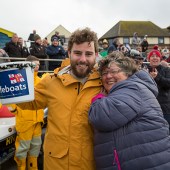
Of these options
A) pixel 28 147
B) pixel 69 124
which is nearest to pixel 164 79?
pixel 28 147

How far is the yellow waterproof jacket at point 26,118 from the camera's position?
167 inches

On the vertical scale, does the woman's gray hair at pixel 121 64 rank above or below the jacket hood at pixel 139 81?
above

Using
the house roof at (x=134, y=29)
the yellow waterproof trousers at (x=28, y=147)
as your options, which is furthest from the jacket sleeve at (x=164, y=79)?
the house roof at (x=134, y=29)

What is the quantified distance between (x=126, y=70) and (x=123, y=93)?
1.04 feet

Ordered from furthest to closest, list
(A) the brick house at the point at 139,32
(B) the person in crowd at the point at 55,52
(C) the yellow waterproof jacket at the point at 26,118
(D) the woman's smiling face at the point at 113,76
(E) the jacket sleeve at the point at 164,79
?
(A) the brick house at the point at 139,32 < (B) the person in crowd at the point at 55,52 < (E) the jacket sleeve at the point at 164,79 < (C) the yellow waterproof jacket at the point at 26,118 < (D) the woman's smiling face at the point at 113,76

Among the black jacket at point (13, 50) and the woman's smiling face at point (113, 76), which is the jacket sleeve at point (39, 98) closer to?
the woman's smiling face at point (113, 76)

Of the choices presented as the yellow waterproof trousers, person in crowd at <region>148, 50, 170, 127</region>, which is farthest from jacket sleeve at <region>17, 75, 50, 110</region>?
person in crowd at <region>148, 50, 170, 127</region>

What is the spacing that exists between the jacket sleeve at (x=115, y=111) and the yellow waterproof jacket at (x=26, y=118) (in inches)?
97.4

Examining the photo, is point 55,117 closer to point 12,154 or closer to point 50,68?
point 12,154

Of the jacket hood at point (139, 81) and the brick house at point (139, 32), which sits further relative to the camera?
the brick house at point (139, 32)

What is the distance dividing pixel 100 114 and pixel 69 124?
36 cm

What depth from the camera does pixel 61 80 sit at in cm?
232

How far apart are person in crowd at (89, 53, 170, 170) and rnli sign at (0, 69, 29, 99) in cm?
54

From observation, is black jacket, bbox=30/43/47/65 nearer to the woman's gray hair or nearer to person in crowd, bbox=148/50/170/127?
person in crowd, bbox=148/50/170/127
